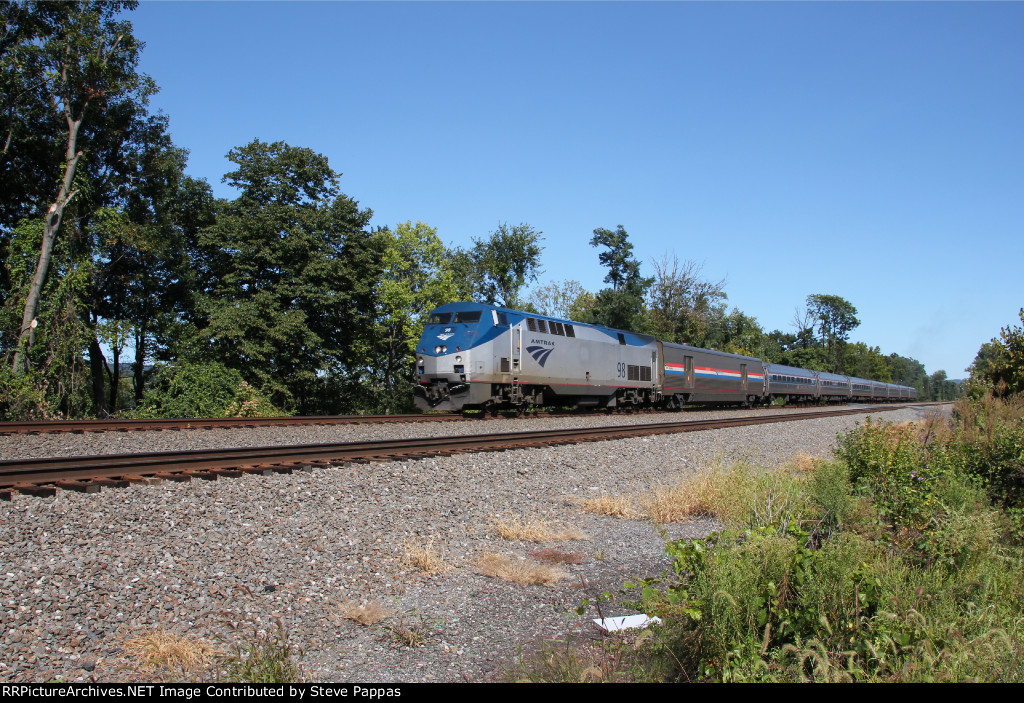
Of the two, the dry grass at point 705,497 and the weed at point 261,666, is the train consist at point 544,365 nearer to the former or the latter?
the dry grass at point 705,497

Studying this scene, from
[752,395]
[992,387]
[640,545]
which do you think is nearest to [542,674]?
[640,545]

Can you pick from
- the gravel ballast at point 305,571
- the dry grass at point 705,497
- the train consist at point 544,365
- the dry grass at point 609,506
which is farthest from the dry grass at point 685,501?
the train consist at point 544,365

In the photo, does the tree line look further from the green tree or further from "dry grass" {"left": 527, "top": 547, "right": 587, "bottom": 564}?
"dry grass" {"left": 527, "top": 547, "right": 587, "bottom": 564}

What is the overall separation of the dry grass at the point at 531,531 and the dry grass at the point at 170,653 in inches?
140

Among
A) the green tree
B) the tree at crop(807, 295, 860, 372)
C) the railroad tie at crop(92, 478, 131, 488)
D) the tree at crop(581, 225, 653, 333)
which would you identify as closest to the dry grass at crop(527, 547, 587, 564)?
the railroad tie at crop(92, 478, 131, 488)

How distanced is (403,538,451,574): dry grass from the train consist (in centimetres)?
1285

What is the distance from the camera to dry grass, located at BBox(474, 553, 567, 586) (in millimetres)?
6012

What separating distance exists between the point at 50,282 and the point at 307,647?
79.3 feet

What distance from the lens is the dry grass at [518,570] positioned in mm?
6012

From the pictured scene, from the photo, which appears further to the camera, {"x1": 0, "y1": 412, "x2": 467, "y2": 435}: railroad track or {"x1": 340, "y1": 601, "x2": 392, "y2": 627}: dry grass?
{"x1": 0, "y1": 412, "x2": 467, "y2": 435}: railroad track
